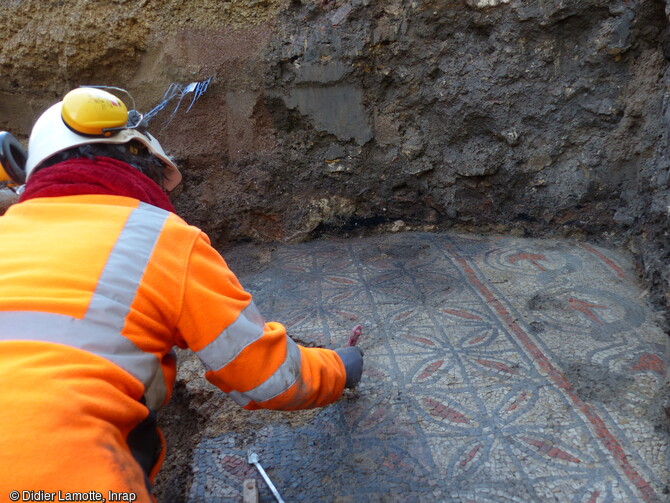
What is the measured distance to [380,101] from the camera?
137 inches

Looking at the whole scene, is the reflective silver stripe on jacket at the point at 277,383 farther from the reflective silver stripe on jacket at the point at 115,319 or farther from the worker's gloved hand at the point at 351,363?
the worker's gloved hand at the point at 351,363

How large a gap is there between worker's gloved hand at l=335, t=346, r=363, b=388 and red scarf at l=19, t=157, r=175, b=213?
0.83 m

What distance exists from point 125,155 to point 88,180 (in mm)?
167

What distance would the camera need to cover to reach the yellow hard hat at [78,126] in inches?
49.9

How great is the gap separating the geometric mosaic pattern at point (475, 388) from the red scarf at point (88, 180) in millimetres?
961

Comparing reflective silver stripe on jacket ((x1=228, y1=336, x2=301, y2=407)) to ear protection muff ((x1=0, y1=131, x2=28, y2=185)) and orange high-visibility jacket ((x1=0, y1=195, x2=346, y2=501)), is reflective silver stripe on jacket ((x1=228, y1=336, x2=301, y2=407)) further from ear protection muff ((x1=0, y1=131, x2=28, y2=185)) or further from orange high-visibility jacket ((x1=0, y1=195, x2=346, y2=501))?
ear protection muff ((x1=0, y1=131, x2=28, y2=185))

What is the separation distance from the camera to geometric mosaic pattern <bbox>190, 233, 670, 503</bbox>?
1617 millimetres

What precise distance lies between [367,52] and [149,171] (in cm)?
225

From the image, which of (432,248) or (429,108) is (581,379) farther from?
(429,108)

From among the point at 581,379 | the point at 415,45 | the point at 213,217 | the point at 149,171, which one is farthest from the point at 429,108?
the point at 149,171

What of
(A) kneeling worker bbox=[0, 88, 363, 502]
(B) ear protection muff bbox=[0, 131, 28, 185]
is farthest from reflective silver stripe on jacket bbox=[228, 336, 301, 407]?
(B) ear protection muff bbox=[0, 131, 28, 185]

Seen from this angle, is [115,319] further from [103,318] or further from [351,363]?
[351,363]

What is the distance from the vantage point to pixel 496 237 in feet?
11.1

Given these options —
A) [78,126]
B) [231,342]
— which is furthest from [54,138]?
[231,342]
